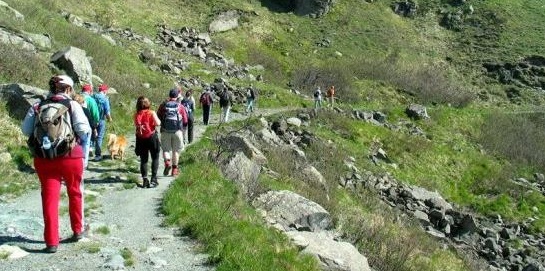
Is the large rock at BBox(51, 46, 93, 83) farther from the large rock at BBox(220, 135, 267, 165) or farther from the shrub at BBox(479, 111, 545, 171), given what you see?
the shrub at BBox(479, 111, 545, 171)

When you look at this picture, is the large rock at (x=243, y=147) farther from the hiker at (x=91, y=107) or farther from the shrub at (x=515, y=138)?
the shrub at (x=515, y=138)

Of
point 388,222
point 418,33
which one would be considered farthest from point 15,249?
point 418,33

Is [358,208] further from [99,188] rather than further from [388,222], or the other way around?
[99,188]

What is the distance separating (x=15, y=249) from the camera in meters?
6.85

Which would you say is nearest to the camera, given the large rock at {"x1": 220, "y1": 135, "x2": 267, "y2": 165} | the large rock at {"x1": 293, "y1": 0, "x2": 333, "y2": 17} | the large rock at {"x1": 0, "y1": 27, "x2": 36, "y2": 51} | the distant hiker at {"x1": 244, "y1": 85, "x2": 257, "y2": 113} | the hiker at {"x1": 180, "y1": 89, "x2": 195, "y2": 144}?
the large rock at {"x1": 220, "y1": 135, "x2": 267, "y2": 165}

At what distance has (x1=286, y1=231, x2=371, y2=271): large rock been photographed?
8.11m


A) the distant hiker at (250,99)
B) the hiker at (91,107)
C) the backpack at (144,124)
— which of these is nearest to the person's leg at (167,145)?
the backpack at (144,124)

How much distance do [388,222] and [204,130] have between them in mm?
8111

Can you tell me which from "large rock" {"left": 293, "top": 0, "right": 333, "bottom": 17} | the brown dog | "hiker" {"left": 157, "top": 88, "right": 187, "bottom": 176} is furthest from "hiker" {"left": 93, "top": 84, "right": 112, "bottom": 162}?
"large rock" {"left": 293, "top": 0, "right": 333, "bottom": 17}

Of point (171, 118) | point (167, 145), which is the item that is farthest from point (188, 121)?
point (171, 118)

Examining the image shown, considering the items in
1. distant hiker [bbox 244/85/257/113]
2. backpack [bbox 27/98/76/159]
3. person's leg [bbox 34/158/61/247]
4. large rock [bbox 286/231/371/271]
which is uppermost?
backpack [bbox 27/98/76/159]

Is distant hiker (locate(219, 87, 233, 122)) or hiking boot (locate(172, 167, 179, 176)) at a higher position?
hiking boot (locate(172, 167, 179, 176))

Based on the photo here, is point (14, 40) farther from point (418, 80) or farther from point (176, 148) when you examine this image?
point (418, 80)

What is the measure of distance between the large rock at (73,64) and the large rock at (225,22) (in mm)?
29018
